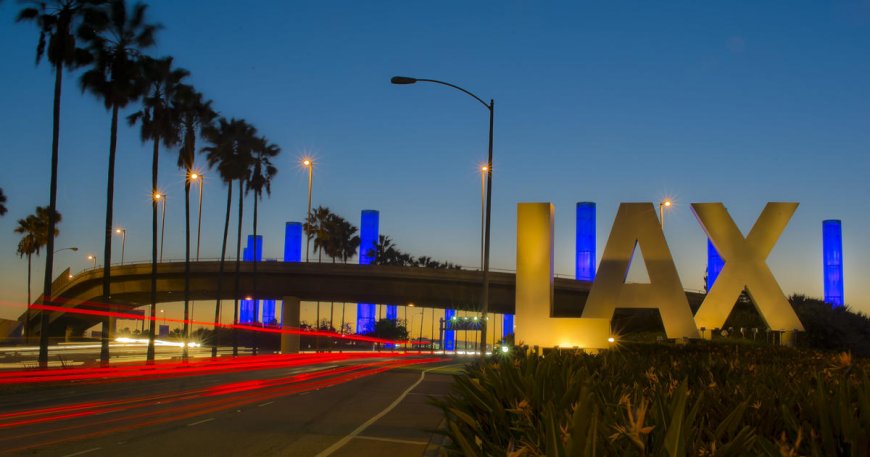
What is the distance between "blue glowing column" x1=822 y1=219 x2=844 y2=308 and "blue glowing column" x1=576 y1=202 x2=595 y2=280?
1925 cm

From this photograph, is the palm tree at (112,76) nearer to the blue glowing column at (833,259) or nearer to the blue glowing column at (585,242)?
the blue glowing column at (585,242)

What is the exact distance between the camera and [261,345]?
113188 millimetres

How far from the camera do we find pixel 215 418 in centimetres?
2027

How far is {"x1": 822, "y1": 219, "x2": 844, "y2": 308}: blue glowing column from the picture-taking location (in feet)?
227

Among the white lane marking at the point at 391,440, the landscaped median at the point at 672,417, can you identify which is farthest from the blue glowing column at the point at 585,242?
the landscaped median at the point at 672,417

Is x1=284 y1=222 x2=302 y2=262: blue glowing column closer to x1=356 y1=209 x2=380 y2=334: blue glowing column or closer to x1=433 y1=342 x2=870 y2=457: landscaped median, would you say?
x1=356 y1=209 x2=380 y2=334: blue glowing column

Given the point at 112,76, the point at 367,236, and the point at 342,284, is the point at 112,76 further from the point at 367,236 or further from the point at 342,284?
the point at 367,236

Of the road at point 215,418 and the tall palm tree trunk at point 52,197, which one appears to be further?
the tall palm tree trunk at point 52,197

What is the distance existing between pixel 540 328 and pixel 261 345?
84929 millimetres

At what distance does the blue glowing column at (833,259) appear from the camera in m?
69.2

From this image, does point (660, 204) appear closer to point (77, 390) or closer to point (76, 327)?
point (77, 390)

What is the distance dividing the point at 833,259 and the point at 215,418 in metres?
62.3

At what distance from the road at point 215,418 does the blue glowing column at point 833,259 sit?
4518 centimetres

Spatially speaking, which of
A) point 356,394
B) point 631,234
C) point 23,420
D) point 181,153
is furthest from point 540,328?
point 181,153
